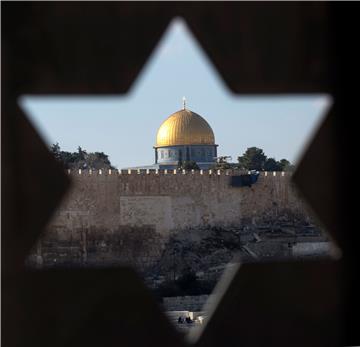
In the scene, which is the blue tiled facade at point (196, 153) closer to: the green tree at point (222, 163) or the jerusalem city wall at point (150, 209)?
the green tree at point (222, 163)

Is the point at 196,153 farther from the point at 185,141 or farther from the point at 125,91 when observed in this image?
the point at 125,91

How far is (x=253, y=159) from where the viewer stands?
117 ft

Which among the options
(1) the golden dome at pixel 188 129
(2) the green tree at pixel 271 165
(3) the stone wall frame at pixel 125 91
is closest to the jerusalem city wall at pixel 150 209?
(1) the golden dome at pixel 188 129

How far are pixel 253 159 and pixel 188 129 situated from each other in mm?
2479

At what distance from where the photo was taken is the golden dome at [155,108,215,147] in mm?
35125

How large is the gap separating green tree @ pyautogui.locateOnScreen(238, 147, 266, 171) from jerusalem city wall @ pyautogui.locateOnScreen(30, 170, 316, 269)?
9.81m

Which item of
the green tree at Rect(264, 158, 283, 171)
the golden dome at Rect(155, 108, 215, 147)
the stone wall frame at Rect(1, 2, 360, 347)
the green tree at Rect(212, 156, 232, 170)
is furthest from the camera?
the green tree at Rect(264, 158, 283, 171)

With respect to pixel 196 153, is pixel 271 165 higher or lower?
lower

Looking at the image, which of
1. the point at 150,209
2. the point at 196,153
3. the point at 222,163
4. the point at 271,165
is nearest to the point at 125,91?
the point at 150,209

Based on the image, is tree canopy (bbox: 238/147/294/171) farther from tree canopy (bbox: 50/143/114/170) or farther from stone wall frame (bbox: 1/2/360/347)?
stone wall frame (bbox: 1/2/360/347)

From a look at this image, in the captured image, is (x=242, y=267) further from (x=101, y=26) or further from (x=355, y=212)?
(x=101, y=26)

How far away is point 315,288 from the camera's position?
→ 4.01 ft

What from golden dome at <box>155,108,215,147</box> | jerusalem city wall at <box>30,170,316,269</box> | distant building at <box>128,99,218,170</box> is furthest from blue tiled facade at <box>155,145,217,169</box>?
jerusalem city wall at <box>30,170,316,269</box>

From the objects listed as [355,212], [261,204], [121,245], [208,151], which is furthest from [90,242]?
[355,212]
